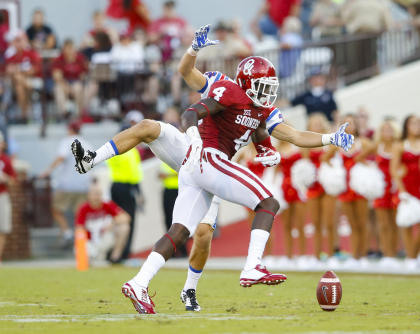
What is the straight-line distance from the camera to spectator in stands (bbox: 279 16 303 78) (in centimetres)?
1947

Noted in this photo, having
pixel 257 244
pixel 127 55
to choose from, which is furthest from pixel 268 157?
pixel 127 55

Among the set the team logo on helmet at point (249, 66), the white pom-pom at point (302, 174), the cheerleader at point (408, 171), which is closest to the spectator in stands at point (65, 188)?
the white pom-pom at point (302, 174)

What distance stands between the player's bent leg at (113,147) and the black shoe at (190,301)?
1.34 metres

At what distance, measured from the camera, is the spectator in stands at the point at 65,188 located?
1789cm

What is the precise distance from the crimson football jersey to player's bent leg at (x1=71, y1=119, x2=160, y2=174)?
0.45 m

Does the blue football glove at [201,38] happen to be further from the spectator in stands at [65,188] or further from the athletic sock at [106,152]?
the spectator in stands at [65,188]

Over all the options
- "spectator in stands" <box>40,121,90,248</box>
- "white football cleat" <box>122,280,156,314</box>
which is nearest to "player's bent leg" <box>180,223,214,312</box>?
"white football cleat" <box>122,280,156,314</box>

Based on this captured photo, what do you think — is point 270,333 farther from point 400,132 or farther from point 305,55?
point 305,55

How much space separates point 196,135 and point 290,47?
11777 mm

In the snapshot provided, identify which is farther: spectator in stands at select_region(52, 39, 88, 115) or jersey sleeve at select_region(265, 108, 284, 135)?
spectator in stands at select_region(52, 39, 88, 115)

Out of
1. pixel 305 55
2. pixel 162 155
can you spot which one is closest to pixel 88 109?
pixel 305 55

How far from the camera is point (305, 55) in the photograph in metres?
19.7

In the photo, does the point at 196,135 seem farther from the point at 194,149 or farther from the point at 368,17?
the point at 368,17

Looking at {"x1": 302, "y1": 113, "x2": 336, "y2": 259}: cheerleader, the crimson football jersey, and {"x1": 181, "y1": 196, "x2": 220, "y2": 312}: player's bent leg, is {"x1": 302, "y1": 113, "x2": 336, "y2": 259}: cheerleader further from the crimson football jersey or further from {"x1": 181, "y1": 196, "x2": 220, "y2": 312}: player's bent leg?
the crimson football jersey
